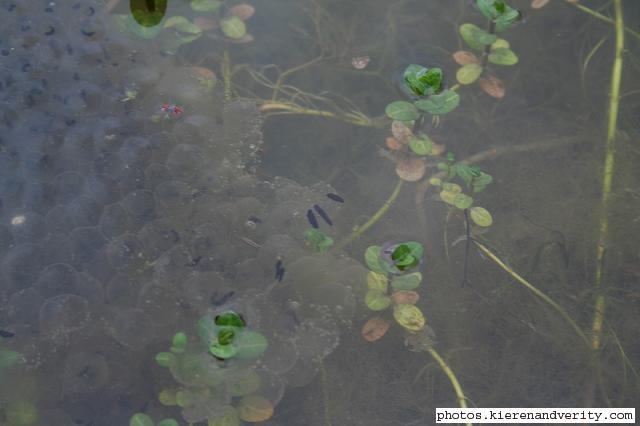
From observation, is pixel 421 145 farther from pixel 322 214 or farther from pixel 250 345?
pixel 250 345

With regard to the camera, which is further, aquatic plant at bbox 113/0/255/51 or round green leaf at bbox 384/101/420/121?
aquatic plant at bbox 113/0/255/51

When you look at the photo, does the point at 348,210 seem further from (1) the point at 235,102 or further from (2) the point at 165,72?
(2) the point at 165,72

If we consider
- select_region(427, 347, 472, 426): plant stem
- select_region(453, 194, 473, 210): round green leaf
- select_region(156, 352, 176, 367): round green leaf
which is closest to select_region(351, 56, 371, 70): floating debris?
select_region(453, 194, 473, 210): round green leaf

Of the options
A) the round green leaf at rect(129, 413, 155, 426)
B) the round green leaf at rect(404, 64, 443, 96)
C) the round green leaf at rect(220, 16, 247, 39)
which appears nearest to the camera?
the round green leaf at rect(129, 413, 155, 426)

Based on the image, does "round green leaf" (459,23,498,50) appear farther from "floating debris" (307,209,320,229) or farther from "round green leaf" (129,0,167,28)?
"round green leaf" (129,0,167,28)

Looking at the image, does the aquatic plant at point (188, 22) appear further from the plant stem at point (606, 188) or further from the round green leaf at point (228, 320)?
the plant stem at point (606, 188)

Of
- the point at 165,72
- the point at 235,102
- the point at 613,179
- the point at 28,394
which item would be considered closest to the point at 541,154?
the point at 613,179
